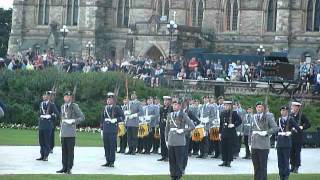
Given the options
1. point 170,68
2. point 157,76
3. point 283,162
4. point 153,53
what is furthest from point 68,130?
point 153,53

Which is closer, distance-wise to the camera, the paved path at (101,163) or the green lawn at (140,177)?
the green lawn at (140,177)

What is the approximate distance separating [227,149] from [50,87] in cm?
1549

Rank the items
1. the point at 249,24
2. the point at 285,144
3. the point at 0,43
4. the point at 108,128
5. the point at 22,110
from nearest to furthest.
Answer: the point at 285,144
the point at 108,128
the point at 22,110
the point at 249,24
the point at 0,43

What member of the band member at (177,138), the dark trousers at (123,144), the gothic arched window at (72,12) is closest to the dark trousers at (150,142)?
the dark trousers at (123,144)

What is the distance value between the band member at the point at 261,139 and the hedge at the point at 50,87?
1923 centimetres

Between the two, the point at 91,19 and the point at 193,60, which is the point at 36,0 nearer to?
the point at 91,19

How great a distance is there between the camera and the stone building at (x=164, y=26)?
202 ft

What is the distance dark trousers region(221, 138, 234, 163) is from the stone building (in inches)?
1216

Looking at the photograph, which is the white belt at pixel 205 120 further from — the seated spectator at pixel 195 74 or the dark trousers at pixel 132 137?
the seated spectator at pixel 195 74

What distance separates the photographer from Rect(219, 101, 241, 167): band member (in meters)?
30.3

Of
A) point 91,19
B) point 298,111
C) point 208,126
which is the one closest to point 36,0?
point 91,19

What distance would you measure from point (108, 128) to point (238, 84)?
817 inches

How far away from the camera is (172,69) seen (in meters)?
54.4

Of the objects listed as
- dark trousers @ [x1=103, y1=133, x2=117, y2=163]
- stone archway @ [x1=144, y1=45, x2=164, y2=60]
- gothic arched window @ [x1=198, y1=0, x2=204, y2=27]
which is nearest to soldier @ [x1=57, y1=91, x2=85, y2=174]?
dark trousers @ [x1=103, y1=133, x2=117, y2=163]
